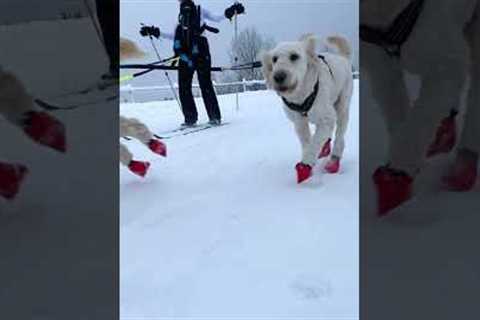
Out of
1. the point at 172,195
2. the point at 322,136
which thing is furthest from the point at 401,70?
the point at 322,136

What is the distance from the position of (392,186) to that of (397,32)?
19 cm

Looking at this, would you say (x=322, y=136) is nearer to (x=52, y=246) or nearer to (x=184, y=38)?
(x=52, y=246)

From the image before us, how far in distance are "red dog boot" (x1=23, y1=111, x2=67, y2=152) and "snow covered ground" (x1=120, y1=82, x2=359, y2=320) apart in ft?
1.80

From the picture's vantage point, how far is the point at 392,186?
60cm

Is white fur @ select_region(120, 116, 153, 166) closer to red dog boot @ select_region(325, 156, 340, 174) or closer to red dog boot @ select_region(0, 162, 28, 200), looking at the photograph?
red dog boot @ select_region(325, 156, 340, 174)

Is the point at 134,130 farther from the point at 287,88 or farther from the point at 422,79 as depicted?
Result: the point at 422,79

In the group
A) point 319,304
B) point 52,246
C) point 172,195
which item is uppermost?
point 52,246

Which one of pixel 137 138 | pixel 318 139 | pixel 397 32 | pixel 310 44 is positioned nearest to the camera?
pixel 397 32

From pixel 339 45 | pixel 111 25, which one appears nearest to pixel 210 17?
pixel 339 45

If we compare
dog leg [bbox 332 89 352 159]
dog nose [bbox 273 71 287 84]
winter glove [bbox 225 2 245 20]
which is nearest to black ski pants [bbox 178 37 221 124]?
winter glove [bbox 225 2 245 20]

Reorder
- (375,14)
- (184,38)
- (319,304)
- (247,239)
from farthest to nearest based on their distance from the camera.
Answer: (184,38) → (247,239) → (319,304) → (375,14)

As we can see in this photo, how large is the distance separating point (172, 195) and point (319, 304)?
1.05m

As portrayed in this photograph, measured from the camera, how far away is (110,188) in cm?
62

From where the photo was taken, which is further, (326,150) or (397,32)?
(326,150)
